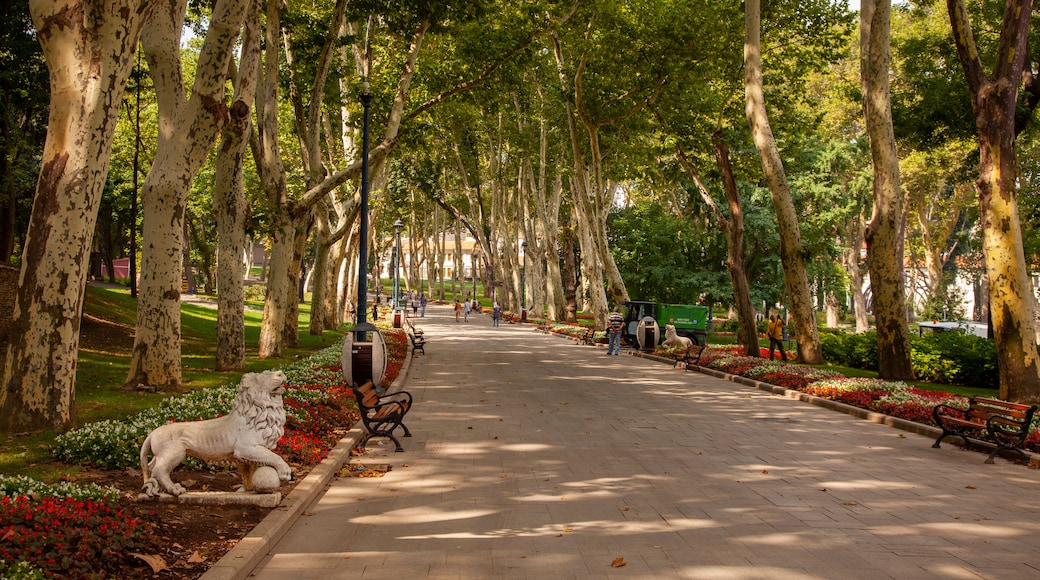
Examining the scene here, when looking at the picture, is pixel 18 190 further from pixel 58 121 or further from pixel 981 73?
pixel 981 73

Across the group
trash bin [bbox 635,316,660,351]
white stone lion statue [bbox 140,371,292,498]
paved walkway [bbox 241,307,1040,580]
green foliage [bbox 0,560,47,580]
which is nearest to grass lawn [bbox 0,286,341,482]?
white stone lion statue [bbox 140,371,292,498]

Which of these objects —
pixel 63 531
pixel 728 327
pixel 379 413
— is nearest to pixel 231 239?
pixel 379 413

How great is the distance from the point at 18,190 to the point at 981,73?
26.9m

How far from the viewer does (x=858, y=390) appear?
1625cm

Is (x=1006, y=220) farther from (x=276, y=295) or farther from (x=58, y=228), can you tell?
(x=276, y=295)

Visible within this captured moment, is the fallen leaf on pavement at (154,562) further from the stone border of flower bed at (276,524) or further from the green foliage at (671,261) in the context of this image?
the green foliage at (671,261)

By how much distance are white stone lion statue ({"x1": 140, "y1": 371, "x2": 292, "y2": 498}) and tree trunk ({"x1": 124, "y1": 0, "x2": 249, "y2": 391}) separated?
6666mm

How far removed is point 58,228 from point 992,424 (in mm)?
11503

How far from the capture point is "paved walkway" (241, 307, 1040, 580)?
6.10 m

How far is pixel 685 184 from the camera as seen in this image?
143 feet

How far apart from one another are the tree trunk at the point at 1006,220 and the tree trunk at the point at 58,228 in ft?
45.8

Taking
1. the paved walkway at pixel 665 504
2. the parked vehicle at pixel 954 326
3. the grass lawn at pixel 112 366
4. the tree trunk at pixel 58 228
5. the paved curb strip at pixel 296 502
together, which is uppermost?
the tree trunk at pixel 58 228

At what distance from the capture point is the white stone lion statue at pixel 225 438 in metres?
7.09

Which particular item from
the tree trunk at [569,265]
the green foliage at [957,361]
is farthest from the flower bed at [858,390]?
the tree trunk at [569,265]
